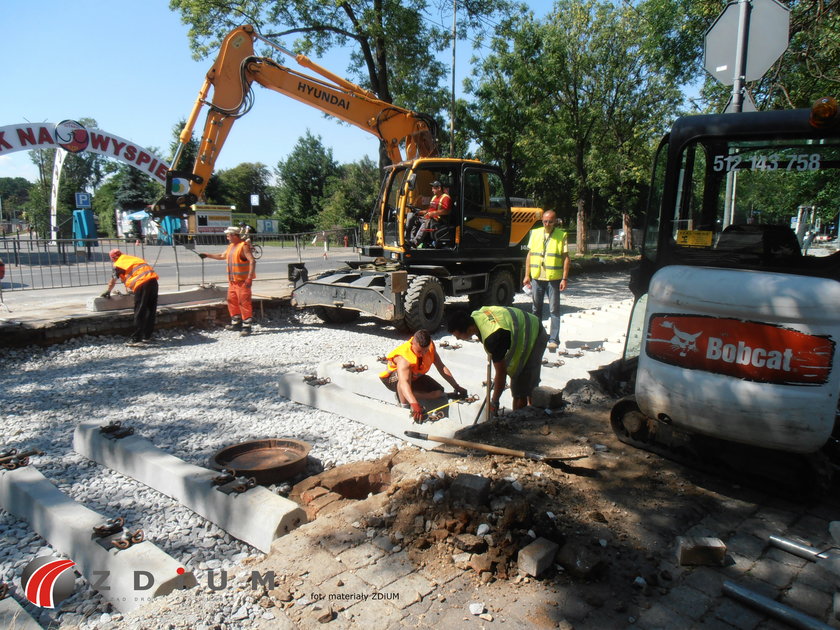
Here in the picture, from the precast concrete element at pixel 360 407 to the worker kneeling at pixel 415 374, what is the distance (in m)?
0.15

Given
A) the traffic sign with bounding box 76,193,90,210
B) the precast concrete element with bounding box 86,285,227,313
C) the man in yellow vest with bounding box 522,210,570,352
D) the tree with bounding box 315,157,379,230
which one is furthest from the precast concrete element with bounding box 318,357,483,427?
the tree with bounding box 315,157,379,230

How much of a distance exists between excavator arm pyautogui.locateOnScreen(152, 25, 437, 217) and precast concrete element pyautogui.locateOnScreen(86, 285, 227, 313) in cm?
154

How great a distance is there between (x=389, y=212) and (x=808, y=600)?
7.94m

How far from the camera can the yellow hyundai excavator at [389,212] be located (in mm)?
8703

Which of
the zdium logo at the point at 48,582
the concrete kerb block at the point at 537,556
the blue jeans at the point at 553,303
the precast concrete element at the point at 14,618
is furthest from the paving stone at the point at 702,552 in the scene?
the blue jeans at the point at 553,303

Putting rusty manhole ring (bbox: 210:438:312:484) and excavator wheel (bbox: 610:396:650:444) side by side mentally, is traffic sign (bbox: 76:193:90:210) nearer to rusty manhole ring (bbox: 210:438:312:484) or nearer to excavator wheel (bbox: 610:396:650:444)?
rusty manhole ring (bbox: 210:438:312:484)

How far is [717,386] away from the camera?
2928 millimetres

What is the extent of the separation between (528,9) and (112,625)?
72.1ft

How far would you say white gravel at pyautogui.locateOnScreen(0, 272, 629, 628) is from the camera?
342cm

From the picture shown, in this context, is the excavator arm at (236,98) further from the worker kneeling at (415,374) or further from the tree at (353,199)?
the tree at (353,199)

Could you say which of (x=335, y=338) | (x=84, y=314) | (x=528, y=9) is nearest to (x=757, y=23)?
(x=335, y=338)

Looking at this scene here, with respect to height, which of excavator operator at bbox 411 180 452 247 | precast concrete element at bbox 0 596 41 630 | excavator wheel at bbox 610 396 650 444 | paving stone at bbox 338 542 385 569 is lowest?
precast concrete element at bbox 0 596 41 630

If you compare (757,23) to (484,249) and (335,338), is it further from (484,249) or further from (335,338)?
(335,338)

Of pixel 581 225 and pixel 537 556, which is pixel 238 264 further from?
pixel 581 225
